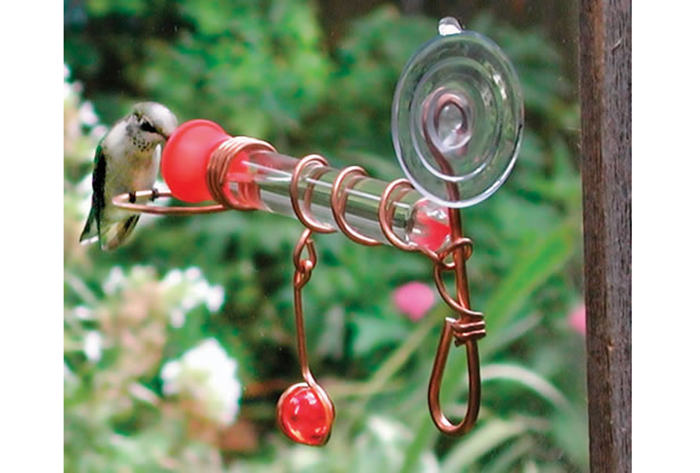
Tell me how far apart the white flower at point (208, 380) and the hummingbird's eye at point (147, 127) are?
164 mm

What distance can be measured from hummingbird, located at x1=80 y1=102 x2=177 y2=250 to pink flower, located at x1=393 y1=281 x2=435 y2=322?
19cm

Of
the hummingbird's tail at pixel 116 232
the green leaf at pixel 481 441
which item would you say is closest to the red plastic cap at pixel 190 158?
the hummingbird's tail at pixel 116 232

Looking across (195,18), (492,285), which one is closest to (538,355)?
(492,285)

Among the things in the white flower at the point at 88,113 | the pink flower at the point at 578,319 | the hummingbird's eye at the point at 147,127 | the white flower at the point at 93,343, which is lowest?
the white flower at the point at 93,343

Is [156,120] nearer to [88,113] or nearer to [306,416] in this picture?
[88,113]

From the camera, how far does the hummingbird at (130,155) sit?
0.84 metres

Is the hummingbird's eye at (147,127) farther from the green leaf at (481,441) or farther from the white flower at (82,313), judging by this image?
the green leaf at (481,441)

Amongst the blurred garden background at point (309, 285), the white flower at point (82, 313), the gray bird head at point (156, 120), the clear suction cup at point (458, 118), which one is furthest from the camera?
the white flower at point (82, 313)

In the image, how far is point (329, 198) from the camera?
2.22ft

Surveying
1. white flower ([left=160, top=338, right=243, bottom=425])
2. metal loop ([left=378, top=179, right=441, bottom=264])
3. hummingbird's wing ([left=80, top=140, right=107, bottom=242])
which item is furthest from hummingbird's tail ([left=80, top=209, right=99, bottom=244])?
metal loop ([left=378, top=179, right=441, bottom=264])

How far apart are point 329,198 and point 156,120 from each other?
0.70 ft

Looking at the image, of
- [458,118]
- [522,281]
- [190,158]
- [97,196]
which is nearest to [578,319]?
[522,281]

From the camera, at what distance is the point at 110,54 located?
918 mm

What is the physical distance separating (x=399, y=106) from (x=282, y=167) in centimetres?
13
